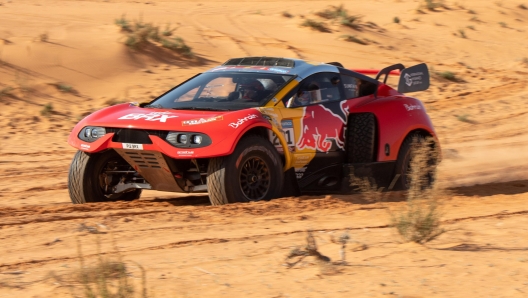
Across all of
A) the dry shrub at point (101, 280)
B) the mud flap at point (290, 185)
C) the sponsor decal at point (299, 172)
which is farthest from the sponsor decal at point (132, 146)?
the dry shrub at point (101, 280)

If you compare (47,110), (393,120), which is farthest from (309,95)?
(47,110)

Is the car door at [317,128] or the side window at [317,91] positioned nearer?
the car door at [317,128]

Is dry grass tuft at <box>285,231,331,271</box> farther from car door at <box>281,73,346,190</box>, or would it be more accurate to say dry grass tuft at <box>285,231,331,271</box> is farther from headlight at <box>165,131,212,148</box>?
car door at <box>281,73,346,190</box>

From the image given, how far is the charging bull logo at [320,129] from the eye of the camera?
9.03m

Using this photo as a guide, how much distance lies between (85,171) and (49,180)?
2.99m

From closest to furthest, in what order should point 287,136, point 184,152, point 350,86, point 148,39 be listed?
point 184,152, point 287,136, point 350,86, point 148,39

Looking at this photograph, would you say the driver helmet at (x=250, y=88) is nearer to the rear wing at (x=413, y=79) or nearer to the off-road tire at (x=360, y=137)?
the off-road tire at (x=360, y=137)

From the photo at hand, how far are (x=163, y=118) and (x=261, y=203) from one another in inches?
48.8

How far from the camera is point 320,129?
917 centimetres

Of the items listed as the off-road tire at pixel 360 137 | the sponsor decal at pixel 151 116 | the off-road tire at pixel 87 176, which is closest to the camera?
the sponsor decal at pixel 151 116

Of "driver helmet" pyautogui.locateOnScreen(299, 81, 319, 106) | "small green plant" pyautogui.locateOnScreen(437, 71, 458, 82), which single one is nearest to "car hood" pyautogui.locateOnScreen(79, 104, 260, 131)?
"driver helmet" pyautogui.locateOnScreen(299, 81, 319, 106)

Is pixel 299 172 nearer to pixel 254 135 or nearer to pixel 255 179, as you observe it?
pixel 255 179

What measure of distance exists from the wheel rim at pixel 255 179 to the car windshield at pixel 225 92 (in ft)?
2.00

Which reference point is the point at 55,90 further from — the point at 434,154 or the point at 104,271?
the point at 104,271
